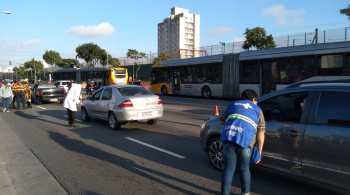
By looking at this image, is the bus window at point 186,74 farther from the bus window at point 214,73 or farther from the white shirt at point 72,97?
the white shirt at point 72,97

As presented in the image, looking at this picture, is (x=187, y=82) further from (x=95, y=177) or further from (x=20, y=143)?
(x=95, y=177)

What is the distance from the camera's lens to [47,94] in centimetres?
2534

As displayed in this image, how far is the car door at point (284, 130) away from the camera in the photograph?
5562mm

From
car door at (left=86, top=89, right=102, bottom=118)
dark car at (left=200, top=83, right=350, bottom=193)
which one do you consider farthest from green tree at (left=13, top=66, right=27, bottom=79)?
dark car at (left=200, top=83, right=350, bottom=193)

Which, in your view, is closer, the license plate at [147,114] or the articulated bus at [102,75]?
the license plate at [147,114]

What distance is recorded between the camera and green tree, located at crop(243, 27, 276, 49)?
46.9m

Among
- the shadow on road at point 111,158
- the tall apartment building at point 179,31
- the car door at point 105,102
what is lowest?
the shadow on road at point 111,158

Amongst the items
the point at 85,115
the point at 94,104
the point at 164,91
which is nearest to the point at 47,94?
the point at 164,91

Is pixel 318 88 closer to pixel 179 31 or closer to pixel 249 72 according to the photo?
pixel 249 72

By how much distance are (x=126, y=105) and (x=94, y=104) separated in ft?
7.31

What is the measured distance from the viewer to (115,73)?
44094 millimetres

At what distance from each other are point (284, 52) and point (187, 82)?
390 inches

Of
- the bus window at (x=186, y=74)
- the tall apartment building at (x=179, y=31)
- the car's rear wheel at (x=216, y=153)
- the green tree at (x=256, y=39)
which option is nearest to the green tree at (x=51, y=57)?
the tall apartment building at (x=179, y=31)

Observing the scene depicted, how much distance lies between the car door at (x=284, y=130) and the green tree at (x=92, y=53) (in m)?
90.6
